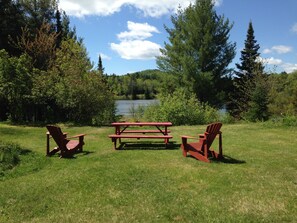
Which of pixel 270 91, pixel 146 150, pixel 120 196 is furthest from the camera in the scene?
pixel 270 91

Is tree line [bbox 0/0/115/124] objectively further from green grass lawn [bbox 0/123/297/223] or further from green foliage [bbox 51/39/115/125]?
green grass lawn [bbox 0/123/297/223]

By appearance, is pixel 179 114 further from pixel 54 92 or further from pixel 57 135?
pixel 57 135

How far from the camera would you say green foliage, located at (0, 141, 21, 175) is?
23.3 ft

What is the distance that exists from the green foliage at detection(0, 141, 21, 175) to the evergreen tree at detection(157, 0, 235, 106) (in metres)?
21.3

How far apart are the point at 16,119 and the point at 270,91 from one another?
15983 millimetres

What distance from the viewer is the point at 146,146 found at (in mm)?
9812

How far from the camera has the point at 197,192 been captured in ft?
17.4

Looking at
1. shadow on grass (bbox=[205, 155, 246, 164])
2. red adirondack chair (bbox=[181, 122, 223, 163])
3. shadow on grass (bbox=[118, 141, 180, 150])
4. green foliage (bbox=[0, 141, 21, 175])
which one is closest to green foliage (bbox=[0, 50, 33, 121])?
green foliage (bbox=[0, 141, 21, 175])

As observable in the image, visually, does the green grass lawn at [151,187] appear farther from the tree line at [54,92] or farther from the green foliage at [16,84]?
the green foliage at [16,84]

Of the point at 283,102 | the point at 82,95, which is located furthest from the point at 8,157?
the point at 283,102

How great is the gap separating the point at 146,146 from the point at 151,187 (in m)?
4.25

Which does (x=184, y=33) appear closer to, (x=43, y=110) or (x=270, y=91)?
(x=270, y=91)

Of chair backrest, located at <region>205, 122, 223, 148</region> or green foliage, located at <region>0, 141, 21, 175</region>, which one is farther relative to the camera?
chair backrest, located at <region>205, 122, 223, 148</region>

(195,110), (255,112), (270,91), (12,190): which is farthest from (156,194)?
(270,91)
